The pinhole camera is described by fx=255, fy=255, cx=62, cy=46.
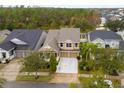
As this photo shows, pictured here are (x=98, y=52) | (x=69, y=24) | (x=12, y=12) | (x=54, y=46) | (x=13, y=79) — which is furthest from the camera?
(x=69, y=24)

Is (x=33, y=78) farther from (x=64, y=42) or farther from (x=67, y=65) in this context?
(x=64, y=42)

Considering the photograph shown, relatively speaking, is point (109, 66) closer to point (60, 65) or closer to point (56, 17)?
point (60, 65)

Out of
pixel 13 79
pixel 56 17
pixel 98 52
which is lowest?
pixel 13 79

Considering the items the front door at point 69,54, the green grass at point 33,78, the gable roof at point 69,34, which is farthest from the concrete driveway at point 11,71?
the gable roof at point 69,34

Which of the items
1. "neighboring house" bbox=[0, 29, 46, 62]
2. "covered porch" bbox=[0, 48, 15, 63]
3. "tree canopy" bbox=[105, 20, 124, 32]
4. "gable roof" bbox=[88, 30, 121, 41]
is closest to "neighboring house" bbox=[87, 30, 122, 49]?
"gable roof" bbox=[88, 30, 121, 41]

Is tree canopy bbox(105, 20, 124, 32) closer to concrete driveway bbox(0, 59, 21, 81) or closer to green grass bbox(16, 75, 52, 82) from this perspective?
concrete driveway bbox(0, 59, 21, 81)

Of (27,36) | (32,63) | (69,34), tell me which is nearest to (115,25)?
(69,34)

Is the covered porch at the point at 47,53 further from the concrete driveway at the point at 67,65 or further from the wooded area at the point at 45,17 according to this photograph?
the wooded area at the point at 45,17

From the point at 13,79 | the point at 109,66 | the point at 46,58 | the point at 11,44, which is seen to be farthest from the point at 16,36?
the point at 109,66
